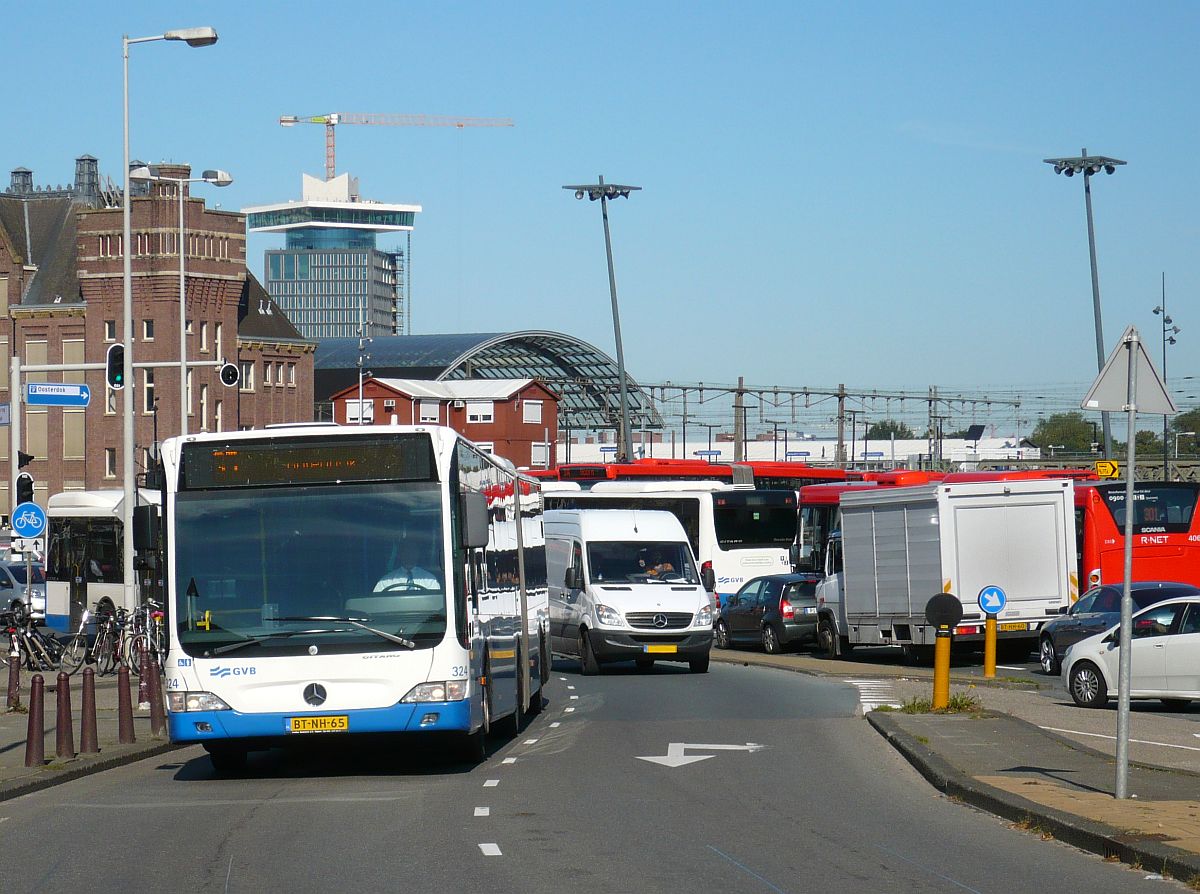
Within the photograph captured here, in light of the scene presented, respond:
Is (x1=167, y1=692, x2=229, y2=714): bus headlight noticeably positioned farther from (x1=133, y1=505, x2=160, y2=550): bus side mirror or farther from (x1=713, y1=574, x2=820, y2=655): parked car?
(x1=713, y1=574, x2=820, y2=655): parked car

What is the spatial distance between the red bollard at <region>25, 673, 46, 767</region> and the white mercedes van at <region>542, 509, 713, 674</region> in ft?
46.4

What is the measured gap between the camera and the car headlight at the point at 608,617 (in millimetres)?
28938

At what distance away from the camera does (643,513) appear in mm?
30547

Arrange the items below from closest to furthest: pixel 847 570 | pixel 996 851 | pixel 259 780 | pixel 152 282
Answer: pixel 996 851, pixel 259 780, pixel 847 570, pixel 152 282

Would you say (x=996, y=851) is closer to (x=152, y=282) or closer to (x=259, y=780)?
(x=259, y=780)

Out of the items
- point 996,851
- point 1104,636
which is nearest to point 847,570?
point 1104,636

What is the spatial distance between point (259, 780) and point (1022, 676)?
16.5m

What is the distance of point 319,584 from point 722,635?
87.7ft

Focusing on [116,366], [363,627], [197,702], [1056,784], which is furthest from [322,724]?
[116,366]

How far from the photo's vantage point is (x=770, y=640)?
123ft

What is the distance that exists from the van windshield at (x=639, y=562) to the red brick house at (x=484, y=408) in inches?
3189

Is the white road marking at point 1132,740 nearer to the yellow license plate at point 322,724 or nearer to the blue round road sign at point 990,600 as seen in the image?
the yellow license plate at point 322,724

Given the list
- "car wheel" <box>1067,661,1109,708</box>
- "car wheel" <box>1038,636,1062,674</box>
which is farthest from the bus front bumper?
"car wheel" <box>1038,636,1062,674</box>

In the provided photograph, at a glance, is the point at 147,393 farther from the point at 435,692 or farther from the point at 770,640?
the point at 435,692
